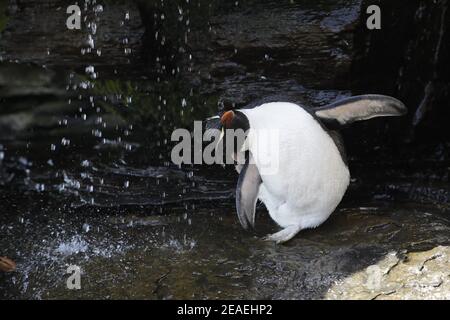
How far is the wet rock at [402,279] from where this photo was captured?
7.45 feet

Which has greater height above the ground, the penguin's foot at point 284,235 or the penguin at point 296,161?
the penguin at point 296,161

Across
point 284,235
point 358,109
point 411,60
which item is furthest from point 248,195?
point 411,60

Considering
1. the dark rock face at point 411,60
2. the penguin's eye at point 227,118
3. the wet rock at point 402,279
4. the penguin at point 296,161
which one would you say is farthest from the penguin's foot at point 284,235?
the dark rock face at point 411,60

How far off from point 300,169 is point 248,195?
9.9 inches

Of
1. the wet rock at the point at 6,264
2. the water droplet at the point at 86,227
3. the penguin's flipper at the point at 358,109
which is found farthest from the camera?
the water droplet at the point at 86,227

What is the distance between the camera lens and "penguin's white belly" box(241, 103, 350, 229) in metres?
2.72

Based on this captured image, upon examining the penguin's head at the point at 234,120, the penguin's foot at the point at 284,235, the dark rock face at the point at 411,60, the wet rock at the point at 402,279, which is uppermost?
the dark rock face at the point at 411,60

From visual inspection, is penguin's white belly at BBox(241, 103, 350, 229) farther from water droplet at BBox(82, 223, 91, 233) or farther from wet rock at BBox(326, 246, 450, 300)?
water droplet at BBox(82, 223, 91, 233)

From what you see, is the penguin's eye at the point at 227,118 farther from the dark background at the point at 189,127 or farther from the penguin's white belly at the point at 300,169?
the dark background at the point at 189,127

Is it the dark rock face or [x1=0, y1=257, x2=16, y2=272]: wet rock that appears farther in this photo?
the dark rock face

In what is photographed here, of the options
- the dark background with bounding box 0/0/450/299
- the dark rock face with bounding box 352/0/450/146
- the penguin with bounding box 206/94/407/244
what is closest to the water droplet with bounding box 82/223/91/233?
the dark background with bounding box 0/0/450/299

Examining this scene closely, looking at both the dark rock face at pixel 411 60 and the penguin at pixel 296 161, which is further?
the dark rock face at pixel 411 60
